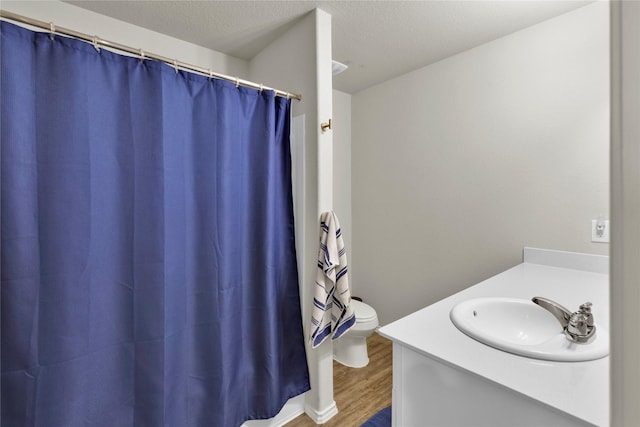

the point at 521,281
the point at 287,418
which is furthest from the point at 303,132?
the point at 287,418

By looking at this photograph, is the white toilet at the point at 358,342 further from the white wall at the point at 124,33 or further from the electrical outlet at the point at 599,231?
the white wall at the point at 124,33

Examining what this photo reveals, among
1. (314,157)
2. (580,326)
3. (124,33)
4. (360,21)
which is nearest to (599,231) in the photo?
(580,326)

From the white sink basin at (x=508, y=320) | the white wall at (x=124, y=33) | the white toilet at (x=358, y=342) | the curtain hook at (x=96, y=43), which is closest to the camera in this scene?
the white sink basin at (x=508, y=320)

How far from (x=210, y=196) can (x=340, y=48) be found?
1403mm

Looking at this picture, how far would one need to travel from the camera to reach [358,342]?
2.20 m

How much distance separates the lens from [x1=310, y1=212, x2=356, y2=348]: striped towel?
158 centimetres

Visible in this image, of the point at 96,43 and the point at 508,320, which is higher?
the point at 96,43

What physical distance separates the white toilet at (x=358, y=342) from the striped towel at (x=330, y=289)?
1.60 feet

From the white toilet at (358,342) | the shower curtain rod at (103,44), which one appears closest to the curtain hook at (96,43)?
the shower curtain rod at (103,44)

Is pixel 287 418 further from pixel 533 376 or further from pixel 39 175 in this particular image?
pixel 39 175

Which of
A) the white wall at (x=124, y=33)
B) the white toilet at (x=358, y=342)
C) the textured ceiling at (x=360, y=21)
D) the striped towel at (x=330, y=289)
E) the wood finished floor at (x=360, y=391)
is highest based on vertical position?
the textured ceiling at (x=360, y=21)

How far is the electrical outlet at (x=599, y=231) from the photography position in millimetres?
1558

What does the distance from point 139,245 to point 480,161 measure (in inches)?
81.8

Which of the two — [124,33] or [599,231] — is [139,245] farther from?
[599,231]
